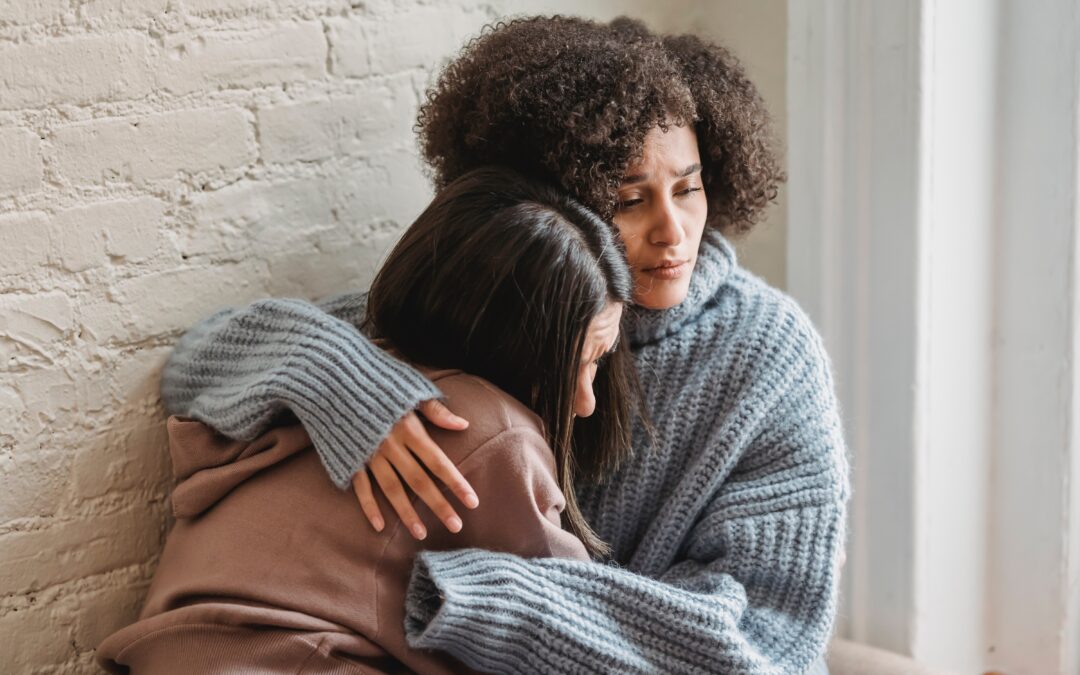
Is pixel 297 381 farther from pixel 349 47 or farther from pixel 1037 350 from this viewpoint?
pixel 1037 350

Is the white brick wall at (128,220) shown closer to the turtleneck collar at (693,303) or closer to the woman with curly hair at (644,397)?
the woman with curly hair at (644,397)

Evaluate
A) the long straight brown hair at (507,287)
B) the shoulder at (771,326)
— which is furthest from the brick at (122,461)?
the shoulder at (771,326)

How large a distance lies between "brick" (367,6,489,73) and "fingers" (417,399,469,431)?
0.54 m

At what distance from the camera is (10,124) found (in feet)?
3.83

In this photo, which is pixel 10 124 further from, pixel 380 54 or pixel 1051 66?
pixel 1051 66

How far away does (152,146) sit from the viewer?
127cm


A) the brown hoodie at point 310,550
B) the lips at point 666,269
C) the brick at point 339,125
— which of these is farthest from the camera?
the brick at point 339,125

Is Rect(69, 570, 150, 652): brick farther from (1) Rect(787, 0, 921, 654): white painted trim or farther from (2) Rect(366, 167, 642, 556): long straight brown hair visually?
(1) Rect(787, 0, 921, 654): white painted trim

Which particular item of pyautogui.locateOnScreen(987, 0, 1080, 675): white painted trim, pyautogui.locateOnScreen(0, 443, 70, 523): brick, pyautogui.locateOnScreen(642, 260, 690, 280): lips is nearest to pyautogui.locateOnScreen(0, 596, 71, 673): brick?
pyautogui.locateOnScreen(0, 443, 70, 523): brick

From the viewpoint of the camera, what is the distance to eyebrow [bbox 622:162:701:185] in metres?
1.23

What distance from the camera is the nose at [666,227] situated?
125 centimetres

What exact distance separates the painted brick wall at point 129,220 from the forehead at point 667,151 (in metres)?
0.41

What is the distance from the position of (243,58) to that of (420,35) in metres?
0.26

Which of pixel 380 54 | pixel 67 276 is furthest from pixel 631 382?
pixel 67 276
